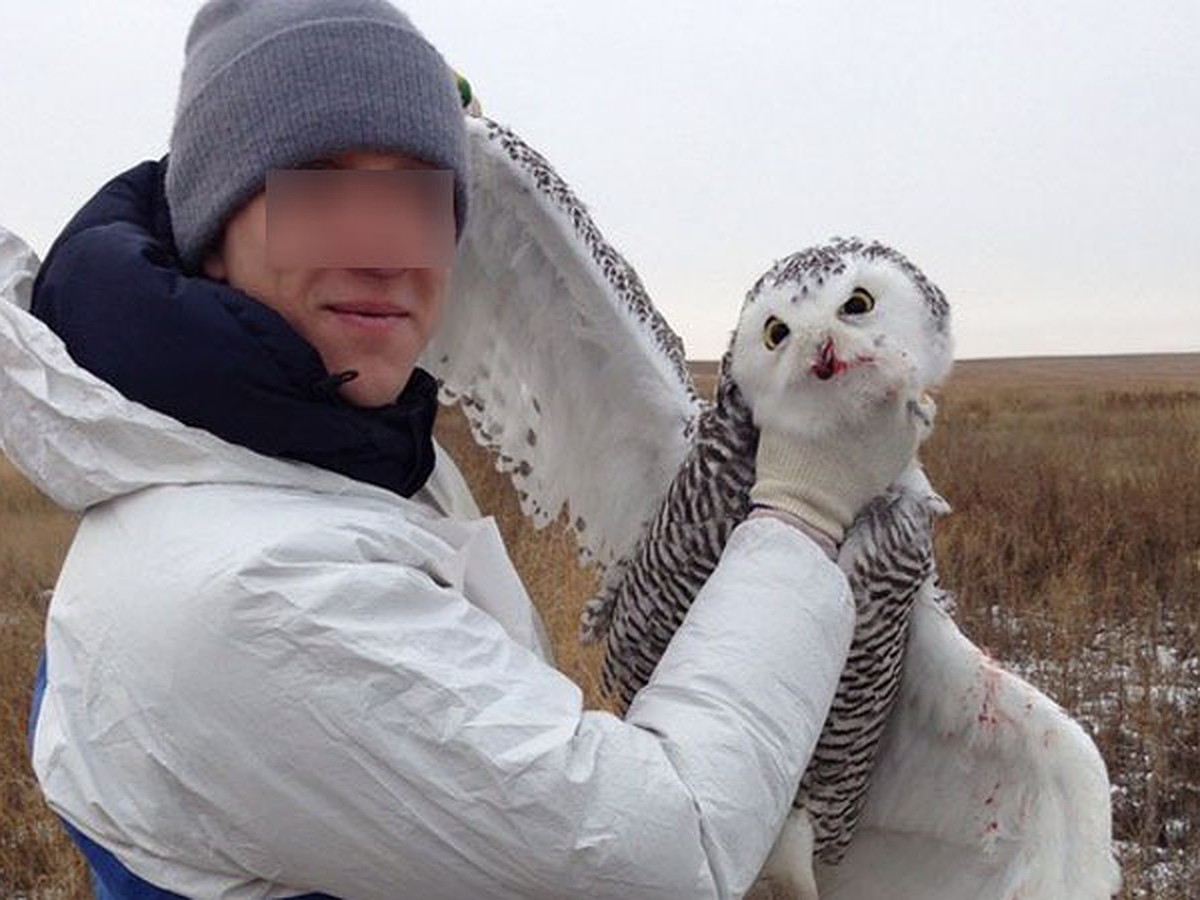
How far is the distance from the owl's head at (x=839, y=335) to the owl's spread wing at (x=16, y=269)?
3.51 feet

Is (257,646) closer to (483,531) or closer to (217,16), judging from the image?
(483,531)

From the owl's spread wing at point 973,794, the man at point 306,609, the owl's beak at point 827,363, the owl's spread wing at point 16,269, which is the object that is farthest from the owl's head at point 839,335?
the owl's spread wing at point 16,269

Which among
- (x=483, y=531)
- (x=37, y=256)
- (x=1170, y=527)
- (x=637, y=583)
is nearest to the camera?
(x=483, y=531)

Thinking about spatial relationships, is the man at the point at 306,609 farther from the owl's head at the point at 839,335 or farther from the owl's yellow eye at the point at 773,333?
the owl's yellow eye at the point at 773,333

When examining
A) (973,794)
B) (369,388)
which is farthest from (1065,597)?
(369,388)

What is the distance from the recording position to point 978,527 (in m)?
8.91

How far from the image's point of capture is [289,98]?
52.2 inches

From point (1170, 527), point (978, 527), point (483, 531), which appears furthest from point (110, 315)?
point (1170, 527)

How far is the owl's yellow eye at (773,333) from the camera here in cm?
200

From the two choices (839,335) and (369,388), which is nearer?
(369,388)

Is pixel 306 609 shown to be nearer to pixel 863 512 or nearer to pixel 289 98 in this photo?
pixel 289 98

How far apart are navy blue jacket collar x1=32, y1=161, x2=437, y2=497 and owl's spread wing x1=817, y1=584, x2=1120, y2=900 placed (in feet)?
4.53

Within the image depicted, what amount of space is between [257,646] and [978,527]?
27.3 ft

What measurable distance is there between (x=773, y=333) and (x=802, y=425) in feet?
0.69
